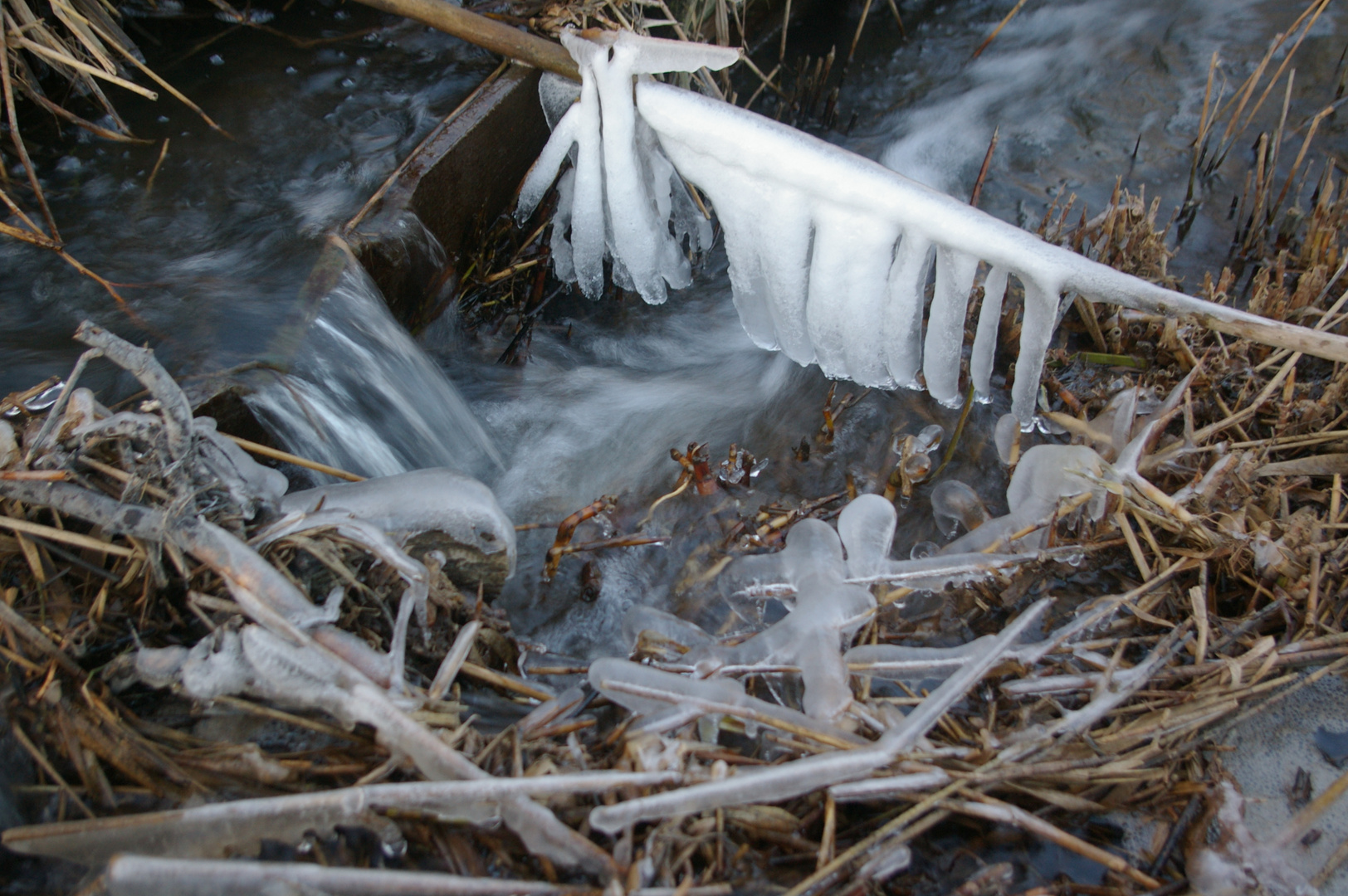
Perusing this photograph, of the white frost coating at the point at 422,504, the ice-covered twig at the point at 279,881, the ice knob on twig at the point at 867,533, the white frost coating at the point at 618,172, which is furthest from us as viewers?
the white frost coating at the point at 618,172

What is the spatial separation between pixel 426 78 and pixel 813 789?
3317mm

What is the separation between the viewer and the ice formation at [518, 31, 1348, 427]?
220 centimetres

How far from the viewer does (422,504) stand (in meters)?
1.77

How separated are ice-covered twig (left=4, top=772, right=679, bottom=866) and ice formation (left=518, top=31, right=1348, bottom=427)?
5.58 feet

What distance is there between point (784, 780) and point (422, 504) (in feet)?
3.13

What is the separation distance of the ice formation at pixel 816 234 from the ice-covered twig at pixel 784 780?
125cm

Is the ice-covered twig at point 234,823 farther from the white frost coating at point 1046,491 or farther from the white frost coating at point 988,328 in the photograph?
the white frost coating at point 988,328

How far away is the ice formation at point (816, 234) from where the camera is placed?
2203mm

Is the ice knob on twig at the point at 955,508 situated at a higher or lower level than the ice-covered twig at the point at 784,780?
lower

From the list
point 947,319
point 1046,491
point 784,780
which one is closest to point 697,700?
point 784,780

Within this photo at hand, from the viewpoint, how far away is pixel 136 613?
152cm

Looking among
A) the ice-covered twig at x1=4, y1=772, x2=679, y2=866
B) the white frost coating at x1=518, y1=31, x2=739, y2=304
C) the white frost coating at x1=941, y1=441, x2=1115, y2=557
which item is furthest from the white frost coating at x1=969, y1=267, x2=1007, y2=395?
the ice-covered twig at x1=4, y1=772, x2=679, y2=866

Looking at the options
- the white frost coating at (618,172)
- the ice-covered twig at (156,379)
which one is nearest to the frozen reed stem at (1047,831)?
the ice-covered twig at (156,379)

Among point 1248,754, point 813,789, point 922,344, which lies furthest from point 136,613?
point 922,344
